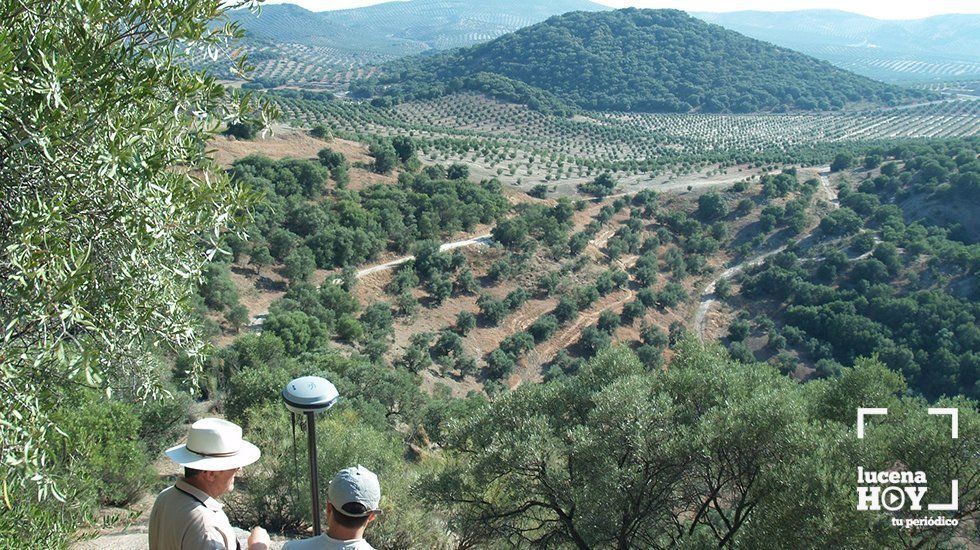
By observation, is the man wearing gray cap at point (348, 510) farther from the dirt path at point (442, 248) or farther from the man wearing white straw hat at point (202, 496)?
the dirt path at point (442, 248)

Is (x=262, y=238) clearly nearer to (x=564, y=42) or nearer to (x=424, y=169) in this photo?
(x=424, y=169)

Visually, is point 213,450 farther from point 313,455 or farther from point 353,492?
point 313,455

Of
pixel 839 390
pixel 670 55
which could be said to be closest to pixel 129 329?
pixel 839 390

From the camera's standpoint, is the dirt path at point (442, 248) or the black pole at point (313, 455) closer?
the black pole at point (313, 455)

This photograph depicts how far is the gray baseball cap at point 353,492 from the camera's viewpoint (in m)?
3.56

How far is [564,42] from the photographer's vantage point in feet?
486

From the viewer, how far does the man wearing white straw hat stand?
3.75 m

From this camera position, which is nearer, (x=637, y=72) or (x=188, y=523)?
Result: (x=188, y=523)

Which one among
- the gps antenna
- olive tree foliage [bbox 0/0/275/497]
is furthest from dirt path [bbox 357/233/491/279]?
the gps antenna

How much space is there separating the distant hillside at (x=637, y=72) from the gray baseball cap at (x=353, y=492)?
338 ft

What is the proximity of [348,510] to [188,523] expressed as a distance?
3.27 feet

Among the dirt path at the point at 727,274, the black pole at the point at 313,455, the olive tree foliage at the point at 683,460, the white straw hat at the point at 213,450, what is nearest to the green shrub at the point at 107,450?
the black pole at the point at 313,455

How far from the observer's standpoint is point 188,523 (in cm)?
376

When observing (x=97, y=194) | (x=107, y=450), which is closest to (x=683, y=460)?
(x=97, y=194)
